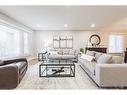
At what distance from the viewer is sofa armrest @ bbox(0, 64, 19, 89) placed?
3416mm

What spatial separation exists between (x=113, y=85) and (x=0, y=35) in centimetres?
460

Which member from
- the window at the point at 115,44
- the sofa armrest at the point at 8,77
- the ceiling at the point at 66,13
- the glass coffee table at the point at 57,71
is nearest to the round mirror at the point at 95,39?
the window at the point at 115,44

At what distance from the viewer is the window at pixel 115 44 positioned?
36.5ft

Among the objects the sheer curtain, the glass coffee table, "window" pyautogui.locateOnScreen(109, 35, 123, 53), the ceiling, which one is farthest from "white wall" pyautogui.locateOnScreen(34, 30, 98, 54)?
the glass coffee table

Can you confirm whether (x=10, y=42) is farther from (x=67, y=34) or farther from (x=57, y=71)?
(x=67, y=34)

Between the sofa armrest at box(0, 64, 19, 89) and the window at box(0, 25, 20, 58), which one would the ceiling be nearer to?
the window at box(0, 25, 20, 58)

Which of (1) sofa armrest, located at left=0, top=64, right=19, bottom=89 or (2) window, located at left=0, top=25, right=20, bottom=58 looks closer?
(1) sofa armrest, located at left=0, top=64, right=19, bottom=89

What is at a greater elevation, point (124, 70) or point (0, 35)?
point (0, 35)

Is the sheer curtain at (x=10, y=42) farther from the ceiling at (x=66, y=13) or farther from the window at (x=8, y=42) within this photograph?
the ceiling at (x=66, y=13)

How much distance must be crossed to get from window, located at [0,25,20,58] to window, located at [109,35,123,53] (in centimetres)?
675

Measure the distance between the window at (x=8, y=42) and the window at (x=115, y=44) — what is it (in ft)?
22.1

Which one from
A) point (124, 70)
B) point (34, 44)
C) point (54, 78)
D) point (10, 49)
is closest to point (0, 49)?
point (10, 49)
